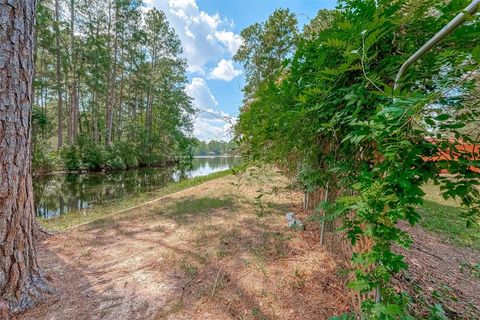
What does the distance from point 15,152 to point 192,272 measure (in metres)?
1.77

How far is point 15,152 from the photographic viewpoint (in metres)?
1.63

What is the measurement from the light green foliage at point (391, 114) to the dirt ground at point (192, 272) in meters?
1.05

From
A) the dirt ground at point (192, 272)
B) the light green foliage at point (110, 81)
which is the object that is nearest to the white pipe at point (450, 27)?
the dirt ground at point (192, 272)

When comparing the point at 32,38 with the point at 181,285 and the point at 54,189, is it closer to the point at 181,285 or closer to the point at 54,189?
the point at 181,285

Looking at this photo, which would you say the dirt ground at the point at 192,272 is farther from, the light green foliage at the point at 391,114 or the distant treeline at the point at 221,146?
the light green foliage at the point at 391,114

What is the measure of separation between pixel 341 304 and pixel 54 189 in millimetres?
11194

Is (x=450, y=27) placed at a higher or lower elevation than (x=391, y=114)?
higher

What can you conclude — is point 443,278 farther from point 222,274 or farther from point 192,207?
point 192,207

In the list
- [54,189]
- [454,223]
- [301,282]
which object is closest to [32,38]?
[301,282]

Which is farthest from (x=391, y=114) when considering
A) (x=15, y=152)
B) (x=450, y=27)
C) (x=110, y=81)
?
(x=110, y=81)

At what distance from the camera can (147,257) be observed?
8.07 ft

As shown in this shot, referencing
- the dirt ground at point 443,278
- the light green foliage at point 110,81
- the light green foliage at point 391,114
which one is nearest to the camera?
the light green foliage at point 391,114

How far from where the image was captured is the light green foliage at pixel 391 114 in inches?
26.5

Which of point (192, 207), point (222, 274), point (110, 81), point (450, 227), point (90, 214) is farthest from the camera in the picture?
point (110, 81)
